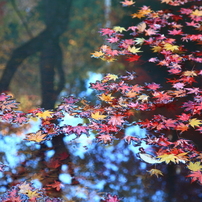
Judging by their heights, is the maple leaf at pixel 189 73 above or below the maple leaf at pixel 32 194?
above

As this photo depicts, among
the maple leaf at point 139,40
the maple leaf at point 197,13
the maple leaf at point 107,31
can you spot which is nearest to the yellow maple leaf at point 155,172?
the maple leaf at point 139,40

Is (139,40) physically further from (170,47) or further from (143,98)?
(143,98)

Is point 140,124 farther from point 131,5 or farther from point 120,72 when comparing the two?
point 131,5

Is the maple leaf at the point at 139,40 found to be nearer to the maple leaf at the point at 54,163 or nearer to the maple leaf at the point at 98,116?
the maple leaf at the point at 98,116

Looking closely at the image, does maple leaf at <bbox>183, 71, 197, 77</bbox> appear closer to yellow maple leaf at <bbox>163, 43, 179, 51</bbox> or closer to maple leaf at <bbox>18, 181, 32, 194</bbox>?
yellow maple leaf at <bbox>163, 43, 179, 51</bbox>

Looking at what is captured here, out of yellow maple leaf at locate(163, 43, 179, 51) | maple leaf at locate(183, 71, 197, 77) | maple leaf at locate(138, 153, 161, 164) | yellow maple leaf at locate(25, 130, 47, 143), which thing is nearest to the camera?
maple leaf at locate(138, 153, 161, 164)

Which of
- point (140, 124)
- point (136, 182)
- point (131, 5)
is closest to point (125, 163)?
point (136, 182)

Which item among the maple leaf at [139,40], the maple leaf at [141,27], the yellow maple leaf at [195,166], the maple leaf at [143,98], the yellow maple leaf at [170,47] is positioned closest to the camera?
the yellow maple leaf at [195,166]

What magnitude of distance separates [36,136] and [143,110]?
1.35 m

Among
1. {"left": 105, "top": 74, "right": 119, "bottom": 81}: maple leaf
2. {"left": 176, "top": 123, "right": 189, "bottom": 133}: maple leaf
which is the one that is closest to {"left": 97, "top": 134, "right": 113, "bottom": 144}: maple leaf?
{"left": 176, "top": 123, "right": 189, "bottom": 133}: maple leaf

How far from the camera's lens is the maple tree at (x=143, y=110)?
10.4 ft

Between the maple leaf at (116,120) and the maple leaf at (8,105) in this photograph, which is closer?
the maple leaf at (116,120)

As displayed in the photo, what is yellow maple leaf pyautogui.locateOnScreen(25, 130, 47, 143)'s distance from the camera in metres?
3.43

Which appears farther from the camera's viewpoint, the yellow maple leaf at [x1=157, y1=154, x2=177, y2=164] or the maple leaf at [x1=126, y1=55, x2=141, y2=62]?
the maple leaf at [x1=126, y1=55, x2=141, y2=62]
